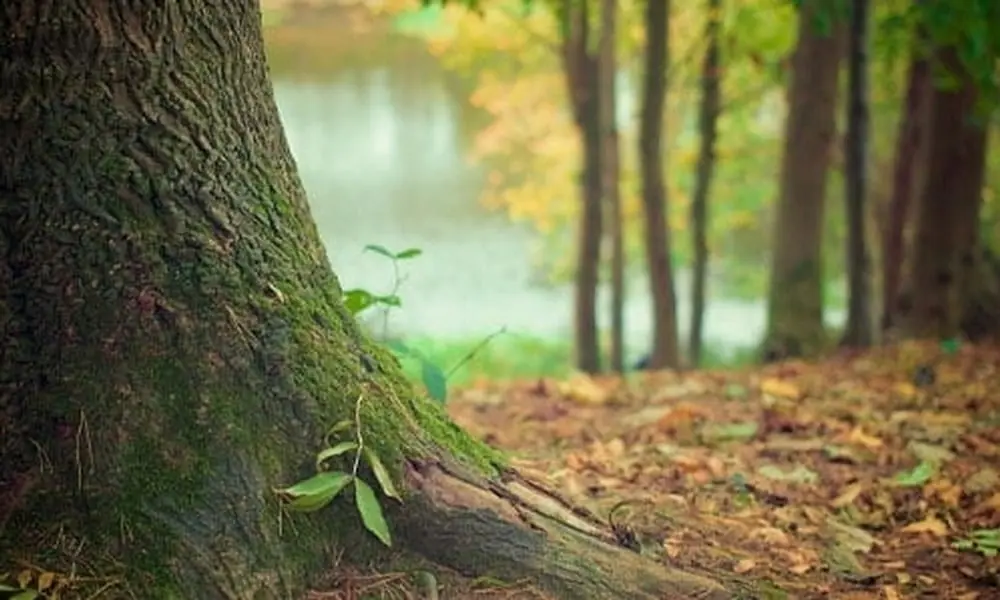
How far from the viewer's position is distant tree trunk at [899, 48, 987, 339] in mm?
9031

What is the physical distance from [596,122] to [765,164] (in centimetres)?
737

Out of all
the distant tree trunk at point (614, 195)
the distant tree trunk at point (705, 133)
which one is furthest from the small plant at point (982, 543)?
the distant tree trunk at point (705, 133)

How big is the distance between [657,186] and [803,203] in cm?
148

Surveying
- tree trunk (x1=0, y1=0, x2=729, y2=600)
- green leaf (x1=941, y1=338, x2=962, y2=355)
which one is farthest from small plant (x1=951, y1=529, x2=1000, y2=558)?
green leaf (x1=941, y1=338, x2=962, y2=355)

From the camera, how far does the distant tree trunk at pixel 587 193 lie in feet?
36.9

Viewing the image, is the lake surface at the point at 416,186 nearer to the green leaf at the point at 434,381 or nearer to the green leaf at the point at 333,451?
the green leaf at the point at 434,381

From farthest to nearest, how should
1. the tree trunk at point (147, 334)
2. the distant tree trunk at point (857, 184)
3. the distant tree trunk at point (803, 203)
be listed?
1. the distant tree trunk at point (803, 203)
2. the distant tree trunk at point (857, 184)
3. the tree trunk at point (147, 334)

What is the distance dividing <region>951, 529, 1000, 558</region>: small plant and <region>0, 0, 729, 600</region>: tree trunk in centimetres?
163

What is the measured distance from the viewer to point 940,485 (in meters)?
4.06

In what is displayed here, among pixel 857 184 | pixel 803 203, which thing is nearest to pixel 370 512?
pixel 857 184

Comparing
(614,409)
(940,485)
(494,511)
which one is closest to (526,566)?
(494,511)

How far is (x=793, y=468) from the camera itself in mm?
4352

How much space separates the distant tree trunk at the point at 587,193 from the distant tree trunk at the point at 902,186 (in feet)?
8.24

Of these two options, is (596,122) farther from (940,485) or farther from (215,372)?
(215,372)
